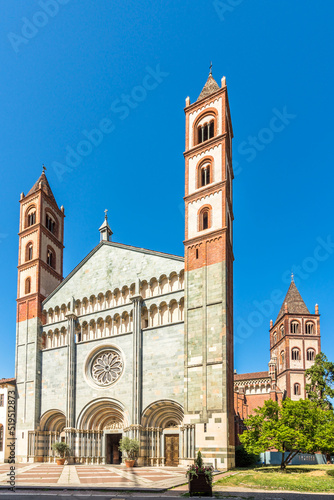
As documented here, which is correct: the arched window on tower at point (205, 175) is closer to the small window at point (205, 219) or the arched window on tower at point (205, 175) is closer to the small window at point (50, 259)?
the small window at point (205, 219)

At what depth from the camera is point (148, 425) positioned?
3438 cm

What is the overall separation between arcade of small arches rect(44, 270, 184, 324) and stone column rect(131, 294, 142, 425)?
110 cm

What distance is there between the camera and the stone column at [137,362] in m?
34.2

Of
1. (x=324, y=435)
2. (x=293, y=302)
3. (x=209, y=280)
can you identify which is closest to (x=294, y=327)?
(x=293, y=302)

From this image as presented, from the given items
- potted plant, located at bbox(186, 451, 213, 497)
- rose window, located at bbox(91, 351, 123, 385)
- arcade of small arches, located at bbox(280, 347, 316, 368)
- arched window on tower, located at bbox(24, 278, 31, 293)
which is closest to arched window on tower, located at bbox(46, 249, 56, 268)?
arched window on tower, located at bbox(24, 278, 31, 293)

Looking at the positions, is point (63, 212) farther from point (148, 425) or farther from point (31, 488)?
point (31, 488)

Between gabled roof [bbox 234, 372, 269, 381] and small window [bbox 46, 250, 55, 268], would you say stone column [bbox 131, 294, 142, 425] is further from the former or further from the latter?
gabled roof [bbox 234, 372, 269, 381]

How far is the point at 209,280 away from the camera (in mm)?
33844

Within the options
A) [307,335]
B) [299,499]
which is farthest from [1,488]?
[307,335]

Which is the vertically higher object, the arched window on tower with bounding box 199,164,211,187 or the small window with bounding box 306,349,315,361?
the arched window on tower with bounding box 199,164,211,187

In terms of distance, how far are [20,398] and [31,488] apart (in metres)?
24.3

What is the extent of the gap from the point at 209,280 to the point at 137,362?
8685 millimetres

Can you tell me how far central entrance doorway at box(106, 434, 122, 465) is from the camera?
37.6 metres

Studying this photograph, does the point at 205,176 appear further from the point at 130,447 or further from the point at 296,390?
the point at 296,390
